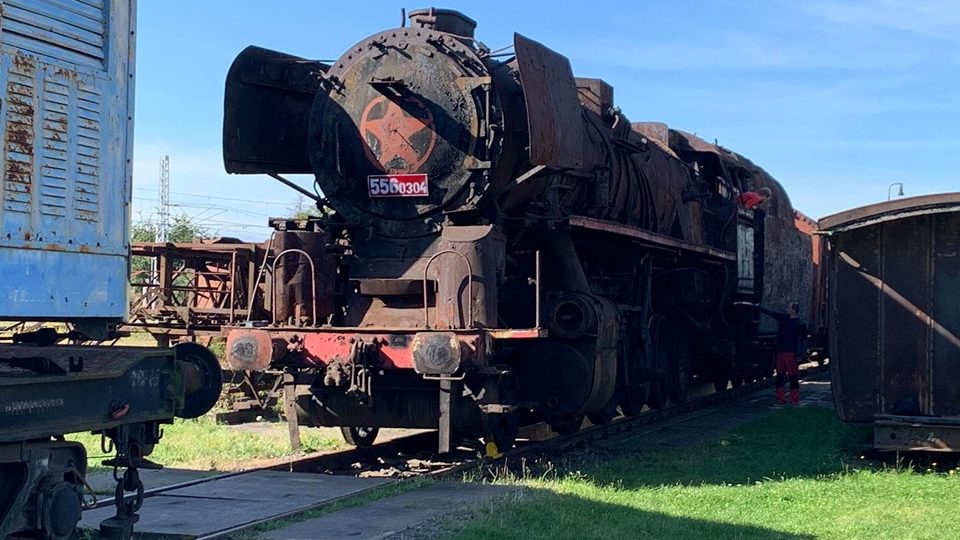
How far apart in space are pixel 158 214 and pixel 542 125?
124 feet

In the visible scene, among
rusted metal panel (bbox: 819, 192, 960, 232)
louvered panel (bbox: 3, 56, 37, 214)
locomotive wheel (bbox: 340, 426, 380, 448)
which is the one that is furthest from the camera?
locomotive wheel (bbox: 340, 426, 380, 448)

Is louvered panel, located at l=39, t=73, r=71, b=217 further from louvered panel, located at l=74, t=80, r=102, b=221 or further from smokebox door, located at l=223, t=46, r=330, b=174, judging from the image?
smokebox door, located at l=223, t=46, r=330, b=174

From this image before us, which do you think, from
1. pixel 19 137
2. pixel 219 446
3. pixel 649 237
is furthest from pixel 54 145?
pixel 649 237

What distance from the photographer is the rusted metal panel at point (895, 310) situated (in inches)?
415

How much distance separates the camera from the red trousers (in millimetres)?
16641

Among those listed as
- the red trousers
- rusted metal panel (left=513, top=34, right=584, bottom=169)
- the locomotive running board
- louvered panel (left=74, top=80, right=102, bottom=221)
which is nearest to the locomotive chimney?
rusted metal panel (left=513, top=34, right=584, bottom=169)

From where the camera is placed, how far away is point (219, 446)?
37.1ft

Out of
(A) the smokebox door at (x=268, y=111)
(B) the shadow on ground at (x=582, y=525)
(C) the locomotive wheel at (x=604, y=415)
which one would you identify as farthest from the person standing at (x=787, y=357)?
(B) the shadow on ground at (x=582, y=525)

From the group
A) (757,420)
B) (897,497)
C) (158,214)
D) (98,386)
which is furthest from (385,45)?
(158,214)

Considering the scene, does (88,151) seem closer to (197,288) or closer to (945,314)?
(945,314)

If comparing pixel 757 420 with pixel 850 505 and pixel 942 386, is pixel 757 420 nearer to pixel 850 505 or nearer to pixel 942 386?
pixel 942 386

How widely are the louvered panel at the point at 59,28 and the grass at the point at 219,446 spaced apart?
527cm

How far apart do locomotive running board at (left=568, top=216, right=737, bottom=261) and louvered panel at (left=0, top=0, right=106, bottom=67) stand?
5435 mm

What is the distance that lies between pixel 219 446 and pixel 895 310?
7.22 m
